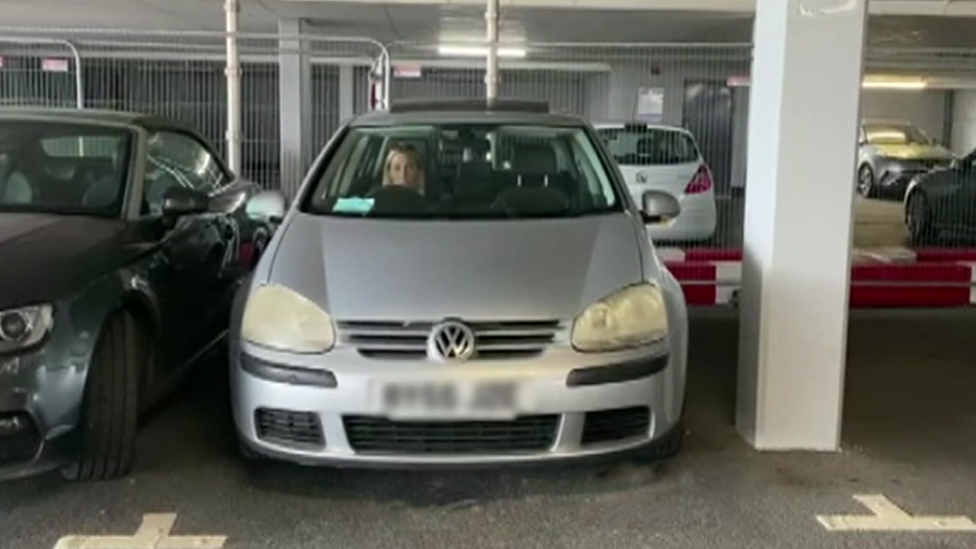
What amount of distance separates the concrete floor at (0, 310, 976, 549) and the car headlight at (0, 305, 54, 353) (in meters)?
0.66

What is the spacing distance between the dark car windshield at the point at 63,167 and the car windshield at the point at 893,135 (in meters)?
17.2

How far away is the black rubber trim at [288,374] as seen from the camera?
360cm

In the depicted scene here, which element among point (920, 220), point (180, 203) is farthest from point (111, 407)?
point (920, 220)

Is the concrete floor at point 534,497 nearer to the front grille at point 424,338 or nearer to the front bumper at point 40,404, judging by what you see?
the front bumper at point 40,404

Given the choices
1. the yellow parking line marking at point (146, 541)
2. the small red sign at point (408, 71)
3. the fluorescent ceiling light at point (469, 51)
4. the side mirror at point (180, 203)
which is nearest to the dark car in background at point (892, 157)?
the fluorescent ceiling light at point (469, 51)

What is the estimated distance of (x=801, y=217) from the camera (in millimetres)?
4352

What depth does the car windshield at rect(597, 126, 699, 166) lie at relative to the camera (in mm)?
10078

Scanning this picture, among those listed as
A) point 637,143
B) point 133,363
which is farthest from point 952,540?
point 637,143

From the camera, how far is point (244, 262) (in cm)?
616

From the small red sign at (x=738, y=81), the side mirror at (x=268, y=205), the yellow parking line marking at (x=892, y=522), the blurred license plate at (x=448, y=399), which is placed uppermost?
the small red sign at (x=738, y=81)

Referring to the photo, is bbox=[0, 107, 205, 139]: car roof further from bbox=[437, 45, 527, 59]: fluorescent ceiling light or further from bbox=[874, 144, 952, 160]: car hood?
bbox=[874, 144, 952, 160]: car hood

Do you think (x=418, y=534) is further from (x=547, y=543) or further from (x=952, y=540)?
(x=952, y=540)

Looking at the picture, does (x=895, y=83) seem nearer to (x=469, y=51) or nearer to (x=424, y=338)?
(x=469, y=51)

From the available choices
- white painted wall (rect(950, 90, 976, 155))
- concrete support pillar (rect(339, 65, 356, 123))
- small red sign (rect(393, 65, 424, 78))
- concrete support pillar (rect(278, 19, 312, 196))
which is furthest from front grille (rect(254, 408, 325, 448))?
white painted wall (rect(950, 90, 976, 155))
